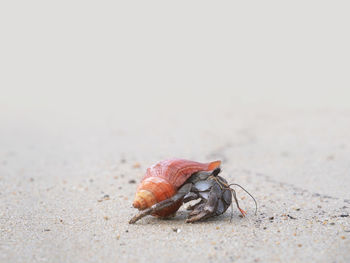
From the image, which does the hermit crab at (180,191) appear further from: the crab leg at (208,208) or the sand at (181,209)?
the sand at (181,209)

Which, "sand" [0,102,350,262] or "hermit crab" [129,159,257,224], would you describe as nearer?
"sand" [0,102,350,262]

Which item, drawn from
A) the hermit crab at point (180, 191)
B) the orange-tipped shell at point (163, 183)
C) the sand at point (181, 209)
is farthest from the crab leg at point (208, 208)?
the orange-tipped shell at point (163, 183)

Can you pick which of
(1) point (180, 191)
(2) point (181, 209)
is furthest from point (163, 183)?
(2) point (181, 209)

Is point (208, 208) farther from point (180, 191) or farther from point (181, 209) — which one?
point (181, 209)

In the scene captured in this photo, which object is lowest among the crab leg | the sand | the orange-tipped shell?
the sand

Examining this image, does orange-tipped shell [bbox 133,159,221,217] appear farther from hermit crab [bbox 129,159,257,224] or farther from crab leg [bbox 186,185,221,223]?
crab leg [bbox 186,185,221,223]

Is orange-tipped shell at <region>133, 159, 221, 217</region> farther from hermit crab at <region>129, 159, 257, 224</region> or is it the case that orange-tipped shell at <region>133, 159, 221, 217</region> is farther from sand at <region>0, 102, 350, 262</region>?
sand at <region>0, 102, 350, 262</region>

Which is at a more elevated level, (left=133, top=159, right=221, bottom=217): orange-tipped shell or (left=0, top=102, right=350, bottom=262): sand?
(left=133, top=159, right=221, bottom=217): orange-tipped shell

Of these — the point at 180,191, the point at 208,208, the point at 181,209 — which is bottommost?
the point at 181,209

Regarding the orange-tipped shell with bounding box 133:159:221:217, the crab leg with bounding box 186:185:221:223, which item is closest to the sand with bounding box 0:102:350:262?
the crab leg with bounding box 186:185:221:223
